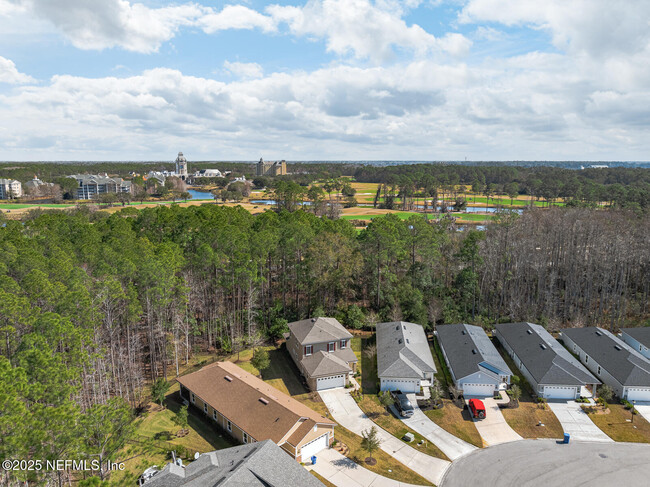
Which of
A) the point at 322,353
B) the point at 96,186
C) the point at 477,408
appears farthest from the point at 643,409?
the point at 96,186

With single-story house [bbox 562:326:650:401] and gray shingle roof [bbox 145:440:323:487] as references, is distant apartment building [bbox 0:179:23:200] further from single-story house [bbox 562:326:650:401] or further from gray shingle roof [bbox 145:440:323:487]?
single-story house [bbox 562:326:650:401]

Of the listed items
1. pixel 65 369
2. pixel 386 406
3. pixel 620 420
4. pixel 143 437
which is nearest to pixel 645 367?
pixel 620 420

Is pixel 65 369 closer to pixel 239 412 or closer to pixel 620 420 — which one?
pixel 239 412

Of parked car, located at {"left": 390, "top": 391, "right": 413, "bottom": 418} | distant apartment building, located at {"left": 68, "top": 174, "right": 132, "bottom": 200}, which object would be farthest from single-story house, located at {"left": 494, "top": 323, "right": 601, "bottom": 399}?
distant apartment building, located at {"left": 68, "top": 174, "right": 132, "bottom": 200}

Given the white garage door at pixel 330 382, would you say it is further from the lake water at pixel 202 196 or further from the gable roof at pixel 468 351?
the lake water at pixel 202 196

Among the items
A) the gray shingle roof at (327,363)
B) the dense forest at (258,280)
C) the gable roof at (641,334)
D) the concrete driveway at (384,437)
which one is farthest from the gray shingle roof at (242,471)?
the gable roof at (641,334)

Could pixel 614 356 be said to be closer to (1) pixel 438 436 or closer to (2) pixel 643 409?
(2) pixel 643 409
